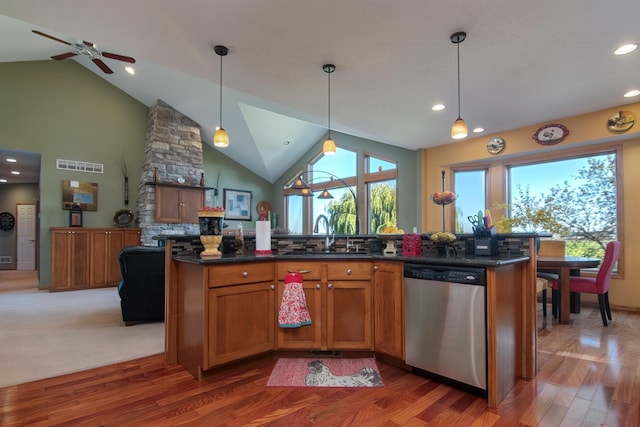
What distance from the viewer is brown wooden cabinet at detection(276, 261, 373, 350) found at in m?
2.62

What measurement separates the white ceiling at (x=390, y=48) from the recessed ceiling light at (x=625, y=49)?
0.21ft

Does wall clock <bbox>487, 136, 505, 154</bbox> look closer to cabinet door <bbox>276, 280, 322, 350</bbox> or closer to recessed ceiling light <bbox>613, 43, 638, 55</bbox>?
recessed ceiling light <bbox>613, 43, 638, 55</bbox>

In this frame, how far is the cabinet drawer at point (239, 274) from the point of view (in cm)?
229

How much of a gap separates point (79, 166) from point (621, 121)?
30.2 feet

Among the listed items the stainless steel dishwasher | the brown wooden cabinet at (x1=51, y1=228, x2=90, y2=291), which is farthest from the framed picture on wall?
the stainless steel dishwasher

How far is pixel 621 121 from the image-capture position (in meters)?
4.14

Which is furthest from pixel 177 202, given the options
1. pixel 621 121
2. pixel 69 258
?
pixel 621 121

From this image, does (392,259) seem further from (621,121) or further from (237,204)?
(237,204)

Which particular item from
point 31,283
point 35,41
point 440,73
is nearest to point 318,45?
point 440,73

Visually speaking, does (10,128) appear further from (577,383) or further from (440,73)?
(577,383)

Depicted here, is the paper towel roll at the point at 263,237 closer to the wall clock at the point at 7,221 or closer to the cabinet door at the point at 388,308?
the cabinet door at the point at 388,308

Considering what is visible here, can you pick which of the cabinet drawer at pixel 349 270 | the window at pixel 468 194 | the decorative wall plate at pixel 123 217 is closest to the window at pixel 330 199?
the window at pixel 468 194

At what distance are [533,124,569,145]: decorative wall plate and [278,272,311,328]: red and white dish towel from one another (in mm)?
4426

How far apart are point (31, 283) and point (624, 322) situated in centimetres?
1032
